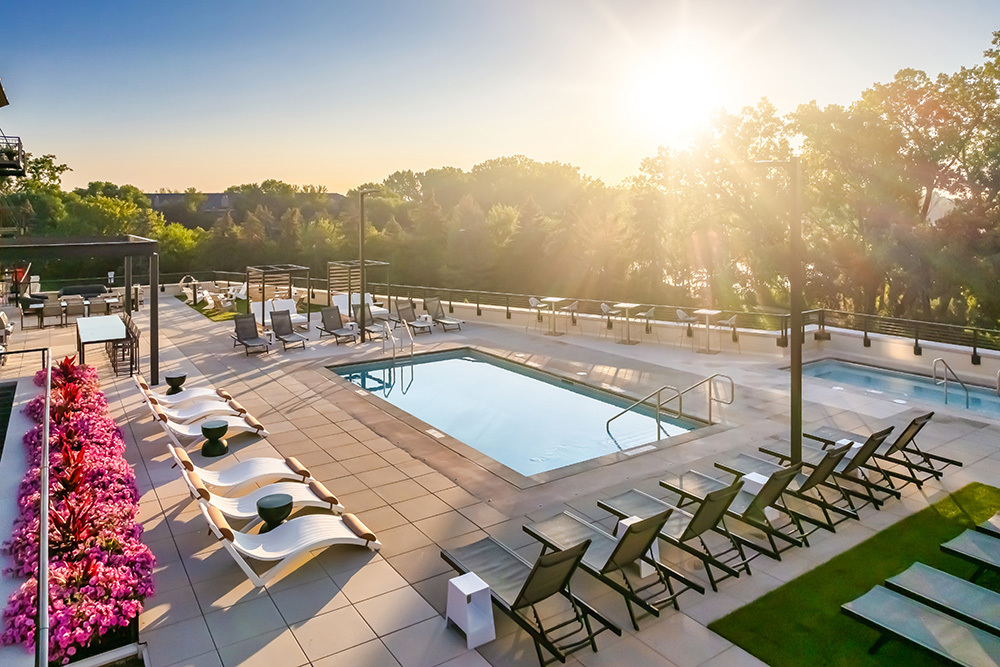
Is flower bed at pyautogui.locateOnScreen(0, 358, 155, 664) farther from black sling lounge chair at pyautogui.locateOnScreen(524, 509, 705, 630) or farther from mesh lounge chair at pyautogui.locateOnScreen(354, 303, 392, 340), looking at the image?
mesh lounge chair at pyautogui.locateOnScreen(354, 303, 392, 340)

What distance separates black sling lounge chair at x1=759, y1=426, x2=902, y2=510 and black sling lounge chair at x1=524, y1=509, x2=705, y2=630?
254 centimetres

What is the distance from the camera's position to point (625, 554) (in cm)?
491

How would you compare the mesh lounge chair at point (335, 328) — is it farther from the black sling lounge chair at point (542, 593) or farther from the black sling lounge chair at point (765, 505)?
the black sling lounge chair at point (542, 593)

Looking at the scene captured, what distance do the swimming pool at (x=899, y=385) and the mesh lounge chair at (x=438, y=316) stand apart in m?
9.31

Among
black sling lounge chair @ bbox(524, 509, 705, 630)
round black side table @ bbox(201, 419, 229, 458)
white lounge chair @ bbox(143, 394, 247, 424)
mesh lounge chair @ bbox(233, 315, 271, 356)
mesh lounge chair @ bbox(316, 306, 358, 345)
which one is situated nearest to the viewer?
black sling lounge chair @ bbox(524, 509, 705, 630)

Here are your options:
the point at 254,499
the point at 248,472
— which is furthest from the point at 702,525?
the point at 248,472

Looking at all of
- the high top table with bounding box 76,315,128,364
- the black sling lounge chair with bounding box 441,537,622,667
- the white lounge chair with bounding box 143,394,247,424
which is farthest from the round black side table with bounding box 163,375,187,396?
the black sling lounge chair with bounding box 441,537,622,667

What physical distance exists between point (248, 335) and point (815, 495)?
12.4 meters

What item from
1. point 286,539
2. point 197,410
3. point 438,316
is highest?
point 438,316

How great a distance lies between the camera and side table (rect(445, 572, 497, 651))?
452 cm

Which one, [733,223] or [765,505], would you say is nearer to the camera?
[765,505]

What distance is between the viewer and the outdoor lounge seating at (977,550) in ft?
16.6

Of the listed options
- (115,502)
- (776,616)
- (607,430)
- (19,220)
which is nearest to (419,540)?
(115,502)

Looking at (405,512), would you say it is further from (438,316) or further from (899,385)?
(438,316)
